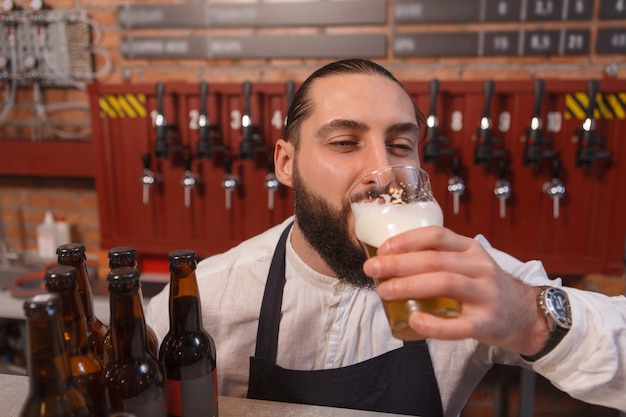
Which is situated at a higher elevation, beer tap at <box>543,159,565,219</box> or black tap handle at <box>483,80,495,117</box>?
black tap handle at <box>483,80,495,117</box>

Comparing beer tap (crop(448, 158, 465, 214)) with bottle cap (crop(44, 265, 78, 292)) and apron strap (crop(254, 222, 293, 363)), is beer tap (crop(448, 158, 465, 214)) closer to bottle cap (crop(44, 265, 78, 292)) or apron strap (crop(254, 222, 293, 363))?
apron strap (crop(254, 222, 293, 363))

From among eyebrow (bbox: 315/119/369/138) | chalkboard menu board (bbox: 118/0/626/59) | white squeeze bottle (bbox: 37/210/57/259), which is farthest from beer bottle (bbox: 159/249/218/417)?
white squeeze bottle (bbox: 37/210/57/259)

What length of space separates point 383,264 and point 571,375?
1.47 ft

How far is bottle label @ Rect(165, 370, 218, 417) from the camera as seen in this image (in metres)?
0.70

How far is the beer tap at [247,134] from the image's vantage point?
2.04 meters

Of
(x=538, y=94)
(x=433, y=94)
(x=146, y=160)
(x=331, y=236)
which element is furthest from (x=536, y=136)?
(x=146, y=160)

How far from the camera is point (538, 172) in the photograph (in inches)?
80.3

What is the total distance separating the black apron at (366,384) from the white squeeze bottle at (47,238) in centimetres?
185

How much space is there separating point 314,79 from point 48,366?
0.88 m

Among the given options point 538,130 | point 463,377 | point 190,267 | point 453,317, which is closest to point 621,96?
point 538,130

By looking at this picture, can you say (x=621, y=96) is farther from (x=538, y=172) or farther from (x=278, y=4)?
(x=278, y=4)

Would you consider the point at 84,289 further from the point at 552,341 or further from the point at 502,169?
the point at 502,169

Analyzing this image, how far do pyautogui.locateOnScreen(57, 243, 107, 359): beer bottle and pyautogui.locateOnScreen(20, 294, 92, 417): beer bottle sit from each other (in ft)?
0.51

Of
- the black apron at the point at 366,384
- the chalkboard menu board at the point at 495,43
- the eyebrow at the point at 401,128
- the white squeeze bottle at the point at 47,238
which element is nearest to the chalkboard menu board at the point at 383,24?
the chalkboard menu board at the point at 495,43
